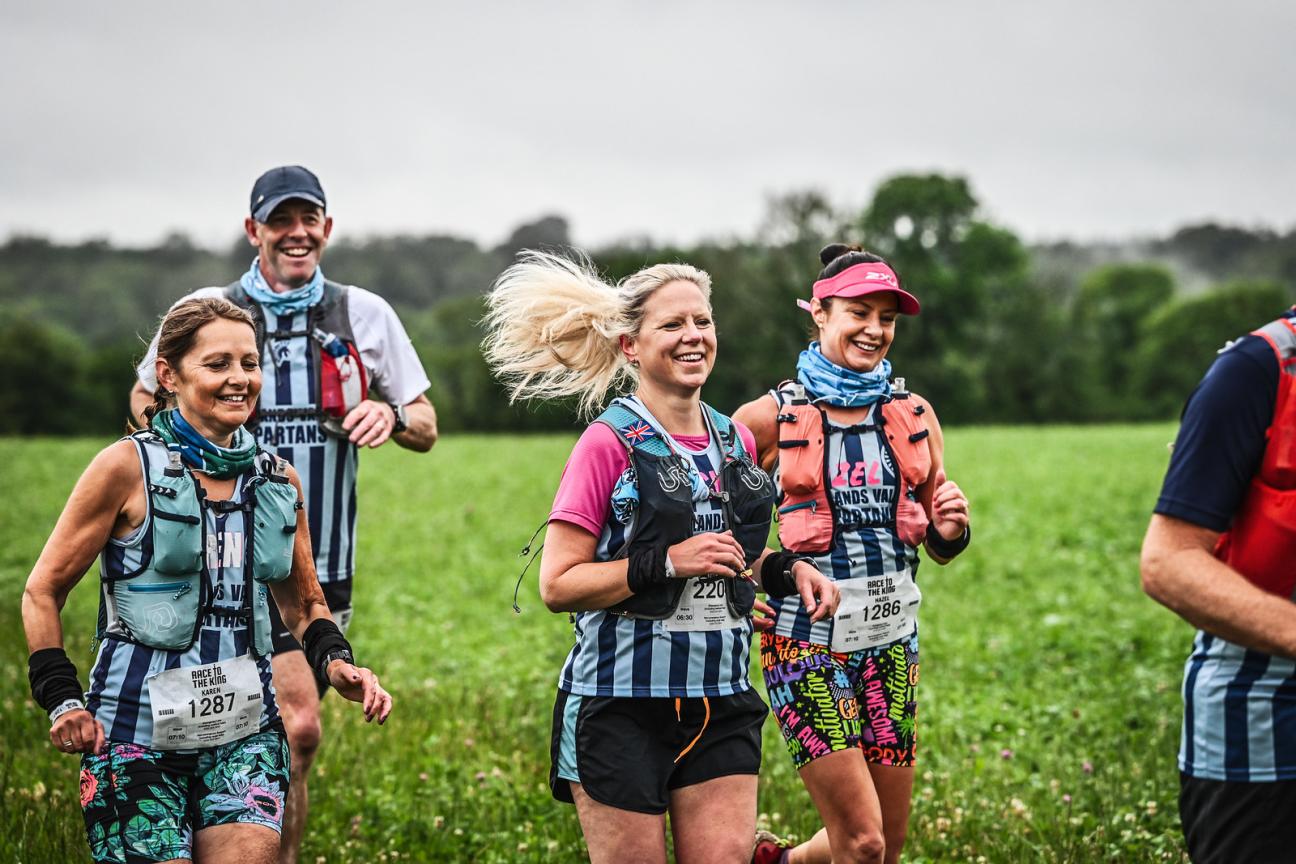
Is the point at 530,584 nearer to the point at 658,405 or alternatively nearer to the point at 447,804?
the point at 447,804

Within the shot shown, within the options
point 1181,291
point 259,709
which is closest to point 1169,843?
point 259,709

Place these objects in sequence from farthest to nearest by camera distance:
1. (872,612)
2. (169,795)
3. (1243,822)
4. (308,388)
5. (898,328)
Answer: (898,328), (308,388), (872,612), (169,795), (1243,822)

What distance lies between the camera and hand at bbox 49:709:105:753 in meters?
3.92

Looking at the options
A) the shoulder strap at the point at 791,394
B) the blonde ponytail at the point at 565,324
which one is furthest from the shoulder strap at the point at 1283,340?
the shoulder strap at the point at 791,394

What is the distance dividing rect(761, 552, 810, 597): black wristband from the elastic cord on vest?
4.76 ft

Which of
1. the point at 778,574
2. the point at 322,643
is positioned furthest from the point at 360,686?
the point at 778,574

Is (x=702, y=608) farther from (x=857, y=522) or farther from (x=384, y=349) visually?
(x=384, y=349)

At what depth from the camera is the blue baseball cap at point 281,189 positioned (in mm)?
6102

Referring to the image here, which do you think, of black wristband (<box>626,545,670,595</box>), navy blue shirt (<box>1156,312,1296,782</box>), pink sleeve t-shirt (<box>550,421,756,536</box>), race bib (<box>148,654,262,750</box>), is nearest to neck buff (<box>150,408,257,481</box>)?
race bib (<box>148,654,262,750</box>)

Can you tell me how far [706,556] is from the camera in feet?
13.9

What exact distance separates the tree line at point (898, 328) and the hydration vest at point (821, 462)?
46.6 m

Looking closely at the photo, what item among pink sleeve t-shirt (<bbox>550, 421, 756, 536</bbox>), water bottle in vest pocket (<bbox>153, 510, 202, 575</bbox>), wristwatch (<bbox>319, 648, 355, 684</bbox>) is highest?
pink sleeve t-shirt (<bbox>550, 421, 756, 536</bbox>)

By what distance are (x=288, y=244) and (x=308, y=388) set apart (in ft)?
2.19

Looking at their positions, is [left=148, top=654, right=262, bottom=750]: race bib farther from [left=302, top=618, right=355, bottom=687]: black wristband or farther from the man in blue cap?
the man in blue cap
